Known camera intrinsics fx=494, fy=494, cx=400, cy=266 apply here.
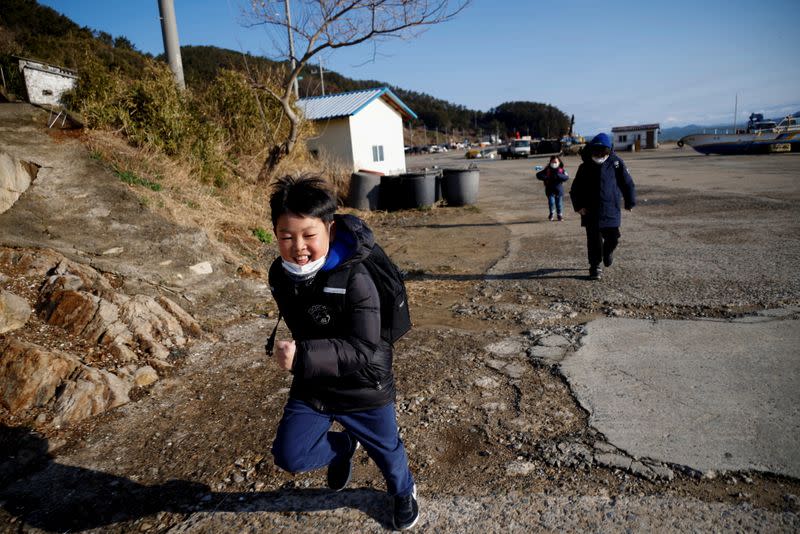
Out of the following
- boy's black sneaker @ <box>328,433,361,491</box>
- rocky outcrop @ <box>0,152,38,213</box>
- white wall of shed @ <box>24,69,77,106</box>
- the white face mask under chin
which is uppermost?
white wall of shed @ <box>24,69,77,106</box>

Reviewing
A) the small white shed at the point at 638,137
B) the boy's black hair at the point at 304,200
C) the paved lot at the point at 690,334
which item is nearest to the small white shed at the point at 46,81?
the paved lot at the point at 690,334

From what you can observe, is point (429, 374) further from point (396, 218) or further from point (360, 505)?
point (396, 218)

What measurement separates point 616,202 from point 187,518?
17.1ft

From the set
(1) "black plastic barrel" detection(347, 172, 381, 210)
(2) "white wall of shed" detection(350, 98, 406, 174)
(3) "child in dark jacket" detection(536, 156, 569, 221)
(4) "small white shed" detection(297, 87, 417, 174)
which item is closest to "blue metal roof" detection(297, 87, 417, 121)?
(4) "small white shed" detection(297, 87, 417, 174)

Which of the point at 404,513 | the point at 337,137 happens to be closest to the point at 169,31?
the point at 337,137

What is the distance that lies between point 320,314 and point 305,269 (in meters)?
0.18

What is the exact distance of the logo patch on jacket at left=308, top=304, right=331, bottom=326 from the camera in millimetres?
1900

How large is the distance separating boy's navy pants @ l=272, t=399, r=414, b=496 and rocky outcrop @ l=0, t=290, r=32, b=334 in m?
2.73

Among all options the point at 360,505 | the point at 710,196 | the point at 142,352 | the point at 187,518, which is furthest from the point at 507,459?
the point at 710,196

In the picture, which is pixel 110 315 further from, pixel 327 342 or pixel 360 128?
pixel 360 128

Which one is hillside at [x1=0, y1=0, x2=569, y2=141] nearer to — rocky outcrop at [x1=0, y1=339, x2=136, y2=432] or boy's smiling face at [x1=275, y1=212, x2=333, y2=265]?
rocky outcrop at [x1=0, y1=339, x2=136, y2=432]

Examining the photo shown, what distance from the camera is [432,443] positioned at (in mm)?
2783

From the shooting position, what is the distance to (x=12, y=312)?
3.62 m

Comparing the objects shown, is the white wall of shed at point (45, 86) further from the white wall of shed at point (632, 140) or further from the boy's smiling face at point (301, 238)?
the white wall of shed at point (632, 140)
